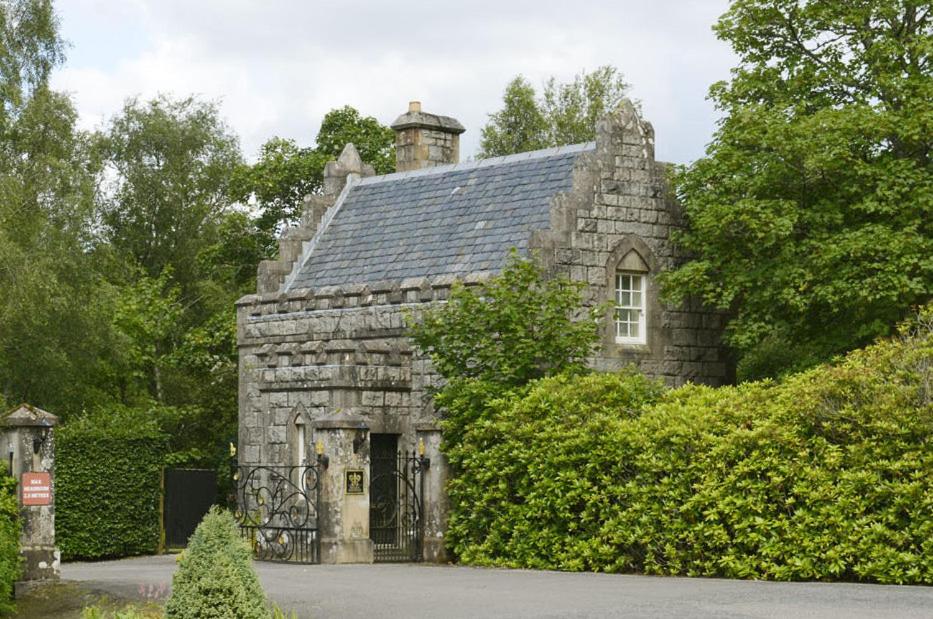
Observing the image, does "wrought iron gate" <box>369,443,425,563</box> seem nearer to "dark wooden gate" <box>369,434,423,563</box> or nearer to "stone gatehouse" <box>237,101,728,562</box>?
"dark wooden gate" <box>369,434,423,563</box>

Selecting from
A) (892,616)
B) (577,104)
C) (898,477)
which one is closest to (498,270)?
(898,477)

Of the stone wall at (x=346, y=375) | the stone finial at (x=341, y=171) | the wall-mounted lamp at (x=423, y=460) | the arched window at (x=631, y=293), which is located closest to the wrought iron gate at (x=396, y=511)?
the wall-mounted lamp at (x=423, y=460)

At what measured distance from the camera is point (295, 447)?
27.4 meters

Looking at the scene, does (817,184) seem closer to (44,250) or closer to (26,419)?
(26,419)

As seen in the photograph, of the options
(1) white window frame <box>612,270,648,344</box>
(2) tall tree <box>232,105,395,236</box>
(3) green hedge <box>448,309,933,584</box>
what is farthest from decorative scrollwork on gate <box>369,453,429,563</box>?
(2) tall tree <box>232,105,395,236</box>

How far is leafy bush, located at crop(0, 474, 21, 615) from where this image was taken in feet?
59.3

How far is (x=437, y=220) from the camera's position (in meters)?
29.2

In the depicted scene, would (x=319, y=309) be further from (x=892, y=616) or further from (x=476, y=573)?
(x=892, y=616)

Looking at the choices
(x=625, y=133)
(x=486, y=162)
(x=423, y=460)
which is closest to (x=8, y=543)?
(x=423, y=460)

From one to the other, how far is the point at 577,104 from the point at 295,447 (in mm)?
26921

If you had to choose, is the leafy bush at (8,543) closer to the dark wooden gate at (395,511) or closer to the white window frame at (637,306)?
the dark wooden gate at (395,511)

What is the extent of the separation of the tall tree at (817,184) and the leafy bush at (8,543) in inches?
464

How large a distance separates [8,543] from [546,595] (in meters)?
6.20

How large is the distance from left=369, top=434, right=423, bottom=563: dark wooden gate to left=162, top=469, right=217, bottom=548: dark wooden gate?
561 cm
